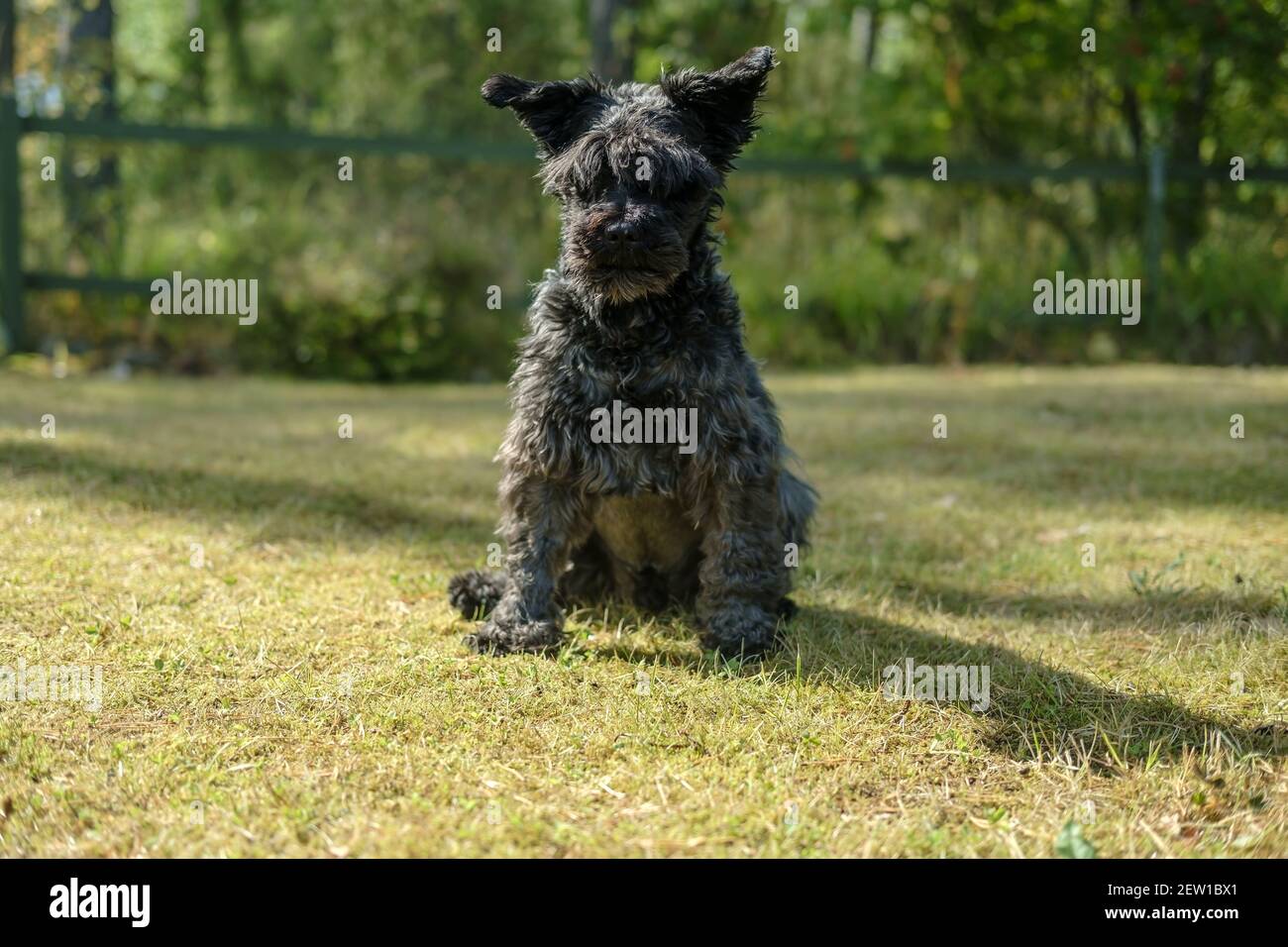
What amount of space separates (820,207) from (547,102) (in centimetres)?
1085

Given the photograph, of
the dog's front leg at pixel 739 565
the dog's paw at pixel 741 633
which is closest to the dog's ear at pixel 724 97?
the dog's front leg at pixel 739 565

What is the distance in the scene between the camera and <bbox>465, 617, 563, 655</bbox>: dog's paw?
4.38 metres

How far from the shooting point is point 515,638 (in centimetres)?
440

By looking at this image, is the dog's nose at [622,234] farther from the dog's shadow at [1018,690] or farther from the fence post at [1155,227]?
the fence post at [1155,227]

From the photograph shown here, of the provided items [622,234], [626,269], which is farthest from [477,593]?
[622,234]

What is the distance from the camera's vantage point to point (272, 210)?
13742mm

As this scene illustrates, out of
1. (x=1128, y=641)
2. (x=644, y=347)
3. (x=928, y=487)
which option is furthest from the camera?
(x=928, y=487)

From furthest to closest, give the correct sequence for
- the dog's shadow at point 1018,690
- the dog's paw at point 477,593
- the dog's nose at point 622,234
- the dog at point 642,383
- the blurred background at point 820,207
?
the blurred background at point 820,207
the dog's paw at point 477,593
the dog at point 642,383
the dog's nose at point 622,234
the dog's shadow at point 1018,690

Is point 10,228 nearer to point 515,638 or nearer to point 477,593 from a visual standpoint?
point 477,593

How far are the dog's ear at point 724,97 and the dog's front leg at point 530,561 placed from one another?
57.4 inches

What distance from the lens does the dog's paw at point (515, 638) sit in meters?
4.38
